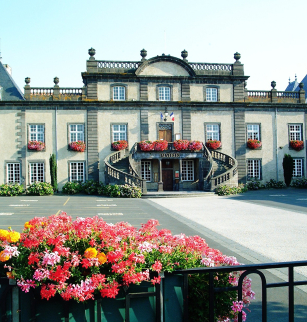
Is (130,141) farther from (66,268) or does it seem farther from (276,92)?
(66,268)

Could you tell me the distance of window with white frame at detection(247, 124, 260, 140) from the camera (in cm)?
2982

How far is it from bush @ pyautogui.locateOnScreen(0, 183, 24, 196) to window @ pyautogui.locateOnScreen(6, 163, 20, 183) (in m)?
1.54

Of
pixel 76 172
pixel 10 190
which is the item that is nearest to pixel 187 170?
pixel 76 172

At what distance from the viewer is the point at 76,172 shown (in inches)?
1092

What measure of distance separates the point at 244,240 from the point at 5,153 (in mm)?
24254

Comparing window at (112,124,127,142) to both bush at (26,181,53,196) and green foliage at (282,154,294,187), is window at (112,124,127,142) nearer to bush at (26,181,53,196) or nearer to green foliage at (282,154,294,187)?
bush at (26,181,53,196)

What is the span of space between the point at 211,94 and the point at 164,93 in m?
4.39

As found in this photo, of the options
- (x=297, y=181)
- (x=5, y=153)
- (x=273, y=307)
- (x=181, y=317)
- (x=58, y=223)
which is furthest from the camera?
(x=297, y=181)

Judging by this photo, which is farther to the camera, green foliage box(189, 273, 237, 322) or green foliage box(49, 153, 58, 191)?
green foliage box(49, 153, 58, 191)

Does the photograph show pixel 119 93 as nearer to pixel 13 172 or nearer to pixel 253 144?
pixel 13 172

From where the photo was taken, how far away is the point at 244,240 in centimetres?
863

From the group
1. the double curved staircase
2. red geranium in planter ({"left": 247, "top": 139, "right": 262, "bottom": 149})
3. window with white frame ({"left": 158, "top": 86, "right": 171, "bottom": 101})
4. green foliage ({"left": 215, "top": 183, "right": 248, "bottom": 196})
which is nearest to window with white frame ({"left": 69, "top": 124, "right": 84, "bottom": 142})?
the double curved staircase

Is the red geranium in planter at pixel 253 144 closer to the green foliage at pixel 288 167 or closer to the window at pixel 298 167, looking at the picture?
the green foliage at pixel 288 167

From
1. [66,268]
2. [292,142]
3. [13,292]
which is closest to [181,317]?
[66,268]
